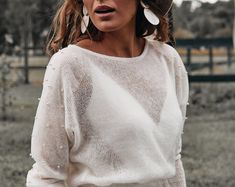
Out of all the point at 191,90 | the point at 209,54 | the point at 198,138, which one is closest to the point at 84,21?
the point at 198,138

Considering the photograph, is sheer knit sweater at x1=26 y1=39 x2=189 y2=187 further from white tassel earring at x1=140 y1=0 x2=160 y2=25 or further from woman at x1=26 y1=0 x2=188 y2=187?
white tassel earring at x1=140 y1=0 x2=160 y2=25

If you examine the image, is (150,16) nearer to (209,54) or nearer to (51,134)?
(51,134)

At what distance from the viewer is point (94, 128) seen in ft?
3.76

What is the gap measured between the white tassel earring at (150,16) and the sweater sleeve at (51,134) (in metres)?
0.23

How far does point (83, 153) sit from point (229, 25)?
43.8ft

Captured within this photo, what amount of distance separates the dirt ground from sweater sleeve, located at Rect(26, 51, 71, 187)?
3.15 meters

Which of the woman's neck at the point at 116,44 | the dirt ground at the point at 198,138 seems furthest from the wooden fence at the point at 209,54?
the woman's neck at the point at 116,44

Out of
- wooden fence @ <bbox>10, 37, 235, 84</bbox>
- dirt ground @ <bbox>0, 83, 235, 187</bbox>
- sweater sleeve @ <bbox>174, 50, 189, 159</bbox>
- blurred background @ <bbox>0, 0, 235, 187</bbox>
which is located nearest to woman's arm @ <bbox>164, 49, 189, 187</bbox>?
sweater sleeve @ <bbox>174, 50, 189, 159</bbox>

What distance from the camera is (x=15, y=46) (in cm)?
908

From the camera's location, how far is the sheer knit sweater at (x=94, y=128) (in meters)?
1.14

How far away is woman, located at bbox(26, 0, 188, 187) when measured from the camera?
114 centimetres

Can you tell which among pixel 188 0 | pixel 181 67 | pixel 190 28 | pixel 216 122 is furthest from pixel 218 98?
pixel 181 67

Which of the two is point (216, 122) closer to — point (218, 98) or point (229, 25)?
point (218, 98)

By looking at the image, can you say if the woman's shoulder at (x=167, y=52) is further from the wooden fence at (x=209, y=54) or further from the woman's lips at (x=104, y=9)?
the wooden fence at (x=209, y=54)
